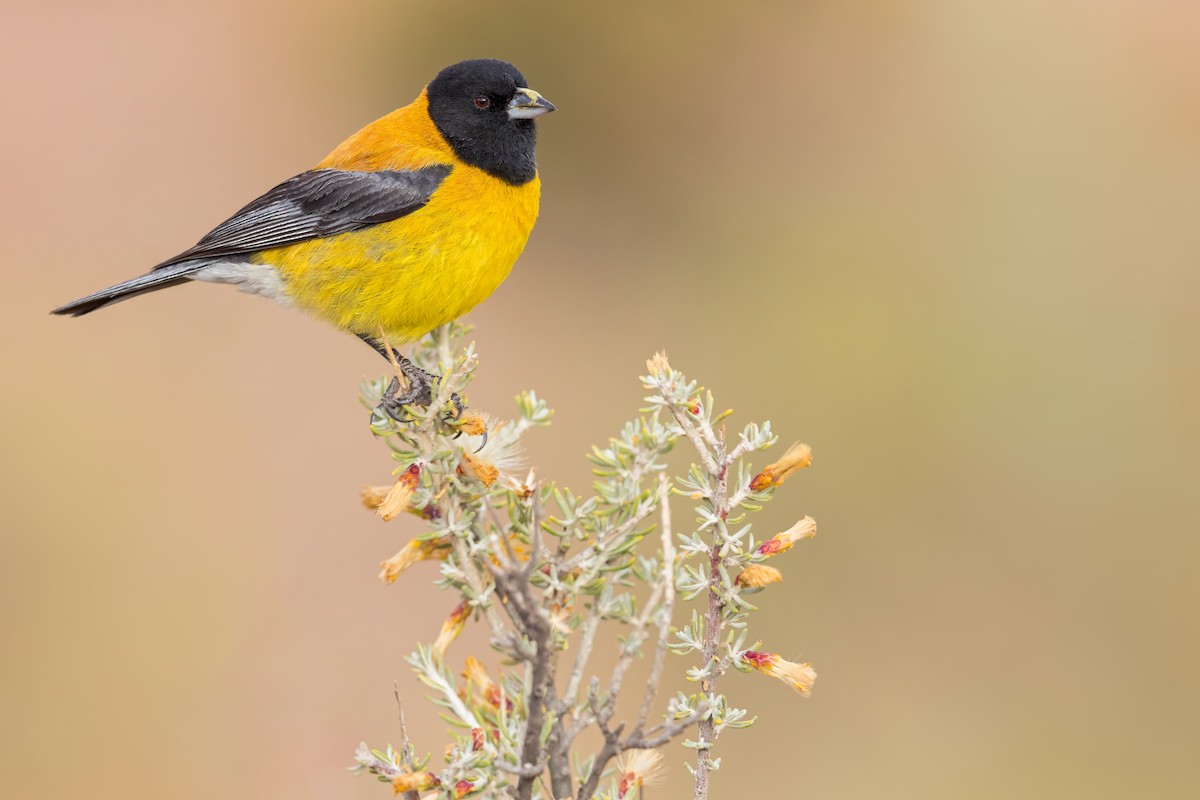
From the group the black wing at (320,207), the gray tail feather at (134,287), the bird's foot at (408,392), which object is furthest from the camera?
the black wing at (320,207)

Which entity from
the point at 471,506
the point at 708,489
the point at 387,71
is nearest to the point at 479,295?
the point at 471,506

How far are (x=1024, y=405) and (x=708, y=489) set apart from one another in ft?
14.2

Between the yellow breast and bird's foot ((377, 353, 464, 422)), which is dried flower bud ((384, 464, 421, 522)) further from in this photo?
the yellow breast

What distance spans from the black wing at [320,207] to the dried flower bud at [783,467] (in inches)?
77.4

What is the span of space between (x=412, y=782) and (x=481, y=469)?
1.97 ft

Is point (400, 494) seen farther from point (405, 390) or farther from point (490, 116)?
point (490, 116)

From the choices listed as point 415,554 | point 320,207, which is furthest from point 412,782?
point 320,207

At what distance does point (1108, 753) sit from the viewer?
4688mm

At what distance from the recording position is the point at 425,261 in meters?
3.37

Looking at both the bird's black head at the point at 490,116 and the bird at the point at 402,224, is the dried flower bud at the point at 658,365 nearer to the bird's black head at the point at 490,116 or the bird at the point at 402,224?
the bird at the point at 402,224

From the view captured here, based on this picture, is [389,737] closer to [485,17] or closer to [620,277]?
[620,277]

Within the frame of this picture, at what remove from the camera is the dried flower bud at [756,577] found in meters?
1.72

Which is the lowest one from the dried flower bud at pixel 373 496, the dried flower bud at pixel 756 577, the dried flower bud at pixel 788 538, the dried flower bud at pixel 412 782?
the dried flower bud at pixel 412 782

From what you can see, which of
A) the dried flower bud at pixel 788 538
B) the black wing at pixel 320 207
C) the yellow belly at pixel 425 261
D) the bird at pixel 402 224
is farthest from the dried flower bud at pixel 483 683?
the black wing at pixel 320 207
